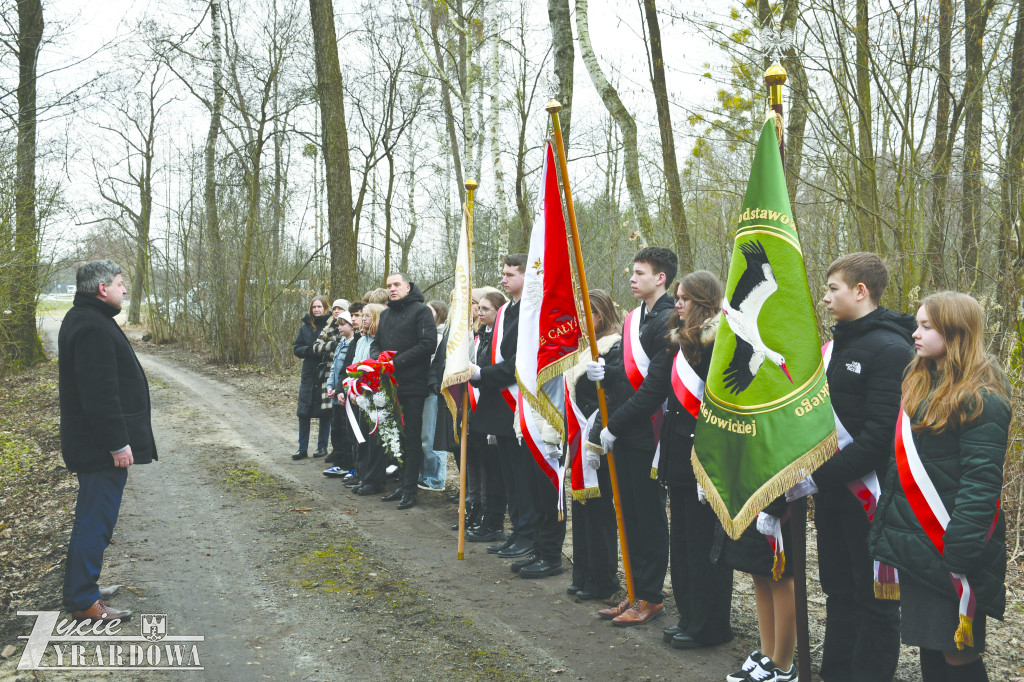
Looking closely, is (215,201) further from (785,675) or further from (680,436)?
(785,675)

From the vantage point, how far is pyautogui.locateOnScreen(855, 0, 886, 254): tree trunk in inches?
276

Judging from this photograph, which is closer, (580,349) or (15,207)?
(580,349)

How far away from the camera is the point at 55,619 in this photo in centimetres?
475

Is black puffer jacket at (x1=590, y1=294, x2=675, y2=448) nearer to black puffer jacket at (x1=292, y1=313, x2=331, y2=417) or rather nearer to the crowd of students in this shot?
the crowd of students

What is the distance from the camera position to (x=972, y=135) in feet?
22.6

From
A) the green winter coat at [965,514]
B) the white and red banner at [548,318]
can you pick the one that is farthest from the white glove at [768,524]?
the white and red banner at [548,318]

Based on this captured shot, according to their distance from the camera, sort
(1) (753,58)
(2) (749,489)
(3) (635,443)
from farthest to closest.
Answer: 1. (1) (753,58)
2. (3) (635,443)
3. (2) (749,489)

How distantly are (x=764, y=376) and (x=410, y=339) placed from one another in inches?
186

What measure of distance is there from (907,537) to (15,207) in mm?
15599

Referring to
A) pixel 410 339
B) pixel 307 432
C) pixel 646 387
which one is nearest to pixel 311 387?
pixel 307 432

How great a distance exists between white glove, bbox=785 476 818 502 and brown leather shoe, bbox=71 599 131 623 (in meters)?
3.96

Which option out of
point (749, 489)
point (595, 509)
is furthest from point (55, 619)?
point (749, 489)

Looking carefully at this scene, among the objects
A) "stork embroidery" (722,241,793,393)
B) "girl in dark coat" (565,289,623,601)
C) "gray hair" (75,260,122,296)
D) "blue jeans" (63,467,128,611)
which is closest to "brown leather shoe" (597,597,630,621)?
"girl in dark coat" (565,289,623,601)

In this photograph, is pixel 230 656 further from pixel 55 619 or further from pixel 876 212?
pixel 876 212
